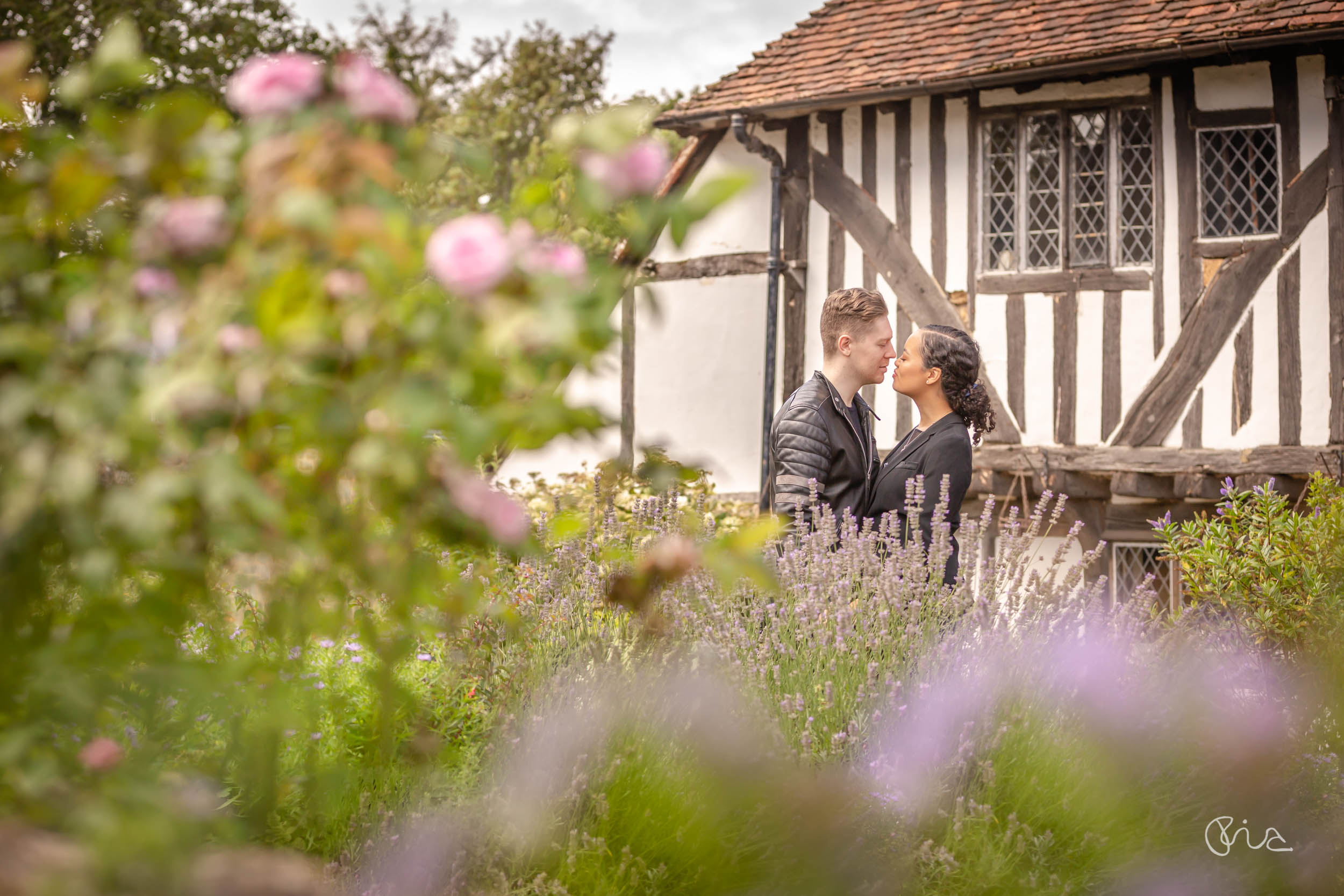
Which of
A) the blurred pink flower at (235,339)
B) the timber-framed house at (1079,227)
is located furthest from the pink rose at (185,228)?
the timber-framed house at (1079,227)

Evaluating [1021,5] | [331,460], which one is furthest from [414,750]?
[1021,5]

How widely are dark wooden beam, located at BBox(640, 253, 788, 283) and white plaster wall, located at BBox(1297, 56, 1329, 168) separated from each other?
3.83 meters

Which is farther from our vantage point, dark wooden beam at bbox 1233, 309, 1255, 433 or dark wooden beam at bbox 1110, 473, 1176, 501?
dark wooden beam at bbox 1110, 473, 1176, 501

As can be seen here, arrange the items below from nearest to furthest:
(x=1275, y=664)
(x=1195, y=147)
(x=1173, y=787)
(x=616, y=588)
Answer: (x=616, y=588)
(x=1173, y=787)
(x=1275, y=664)
(x=1195, y=147)

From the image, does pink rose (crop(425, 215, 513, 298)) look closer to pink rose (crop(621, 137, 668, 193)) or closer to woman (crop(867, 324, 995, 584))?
pink rose (crop(621, 137, 668, 193))

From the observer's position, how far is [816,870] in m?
2.69

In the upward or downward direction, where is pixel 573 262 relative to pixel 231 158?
downward

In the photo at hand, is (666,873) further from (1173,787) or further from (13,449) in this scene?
(13,449)

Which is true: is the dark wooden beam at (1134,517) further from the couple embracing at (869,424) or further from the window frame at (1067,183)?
the couple embracing at (869,424)

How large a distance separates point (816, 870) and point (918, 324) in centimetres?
683

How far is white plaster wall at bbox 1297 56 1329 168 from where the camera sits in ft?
25.9

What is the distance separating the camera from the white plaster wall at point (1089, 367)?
8.45m

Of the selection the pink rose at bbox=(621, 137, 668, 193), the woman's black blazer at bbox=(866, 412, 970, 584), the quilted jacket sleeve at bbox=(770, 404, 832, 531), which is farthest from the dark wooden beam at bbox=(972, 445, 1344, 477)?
the pink rose at bbox=(621, 137, 668, 193)

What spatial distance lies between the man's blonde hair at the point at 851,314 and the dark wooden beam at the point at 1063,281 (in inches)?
192
